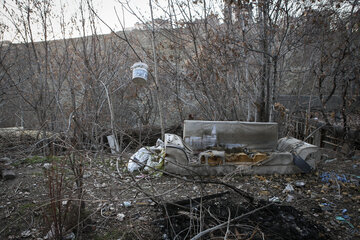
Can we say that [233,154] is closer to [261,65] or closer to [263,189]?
[263,189]

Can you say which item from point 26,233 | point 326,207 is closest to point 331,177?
point 326,207

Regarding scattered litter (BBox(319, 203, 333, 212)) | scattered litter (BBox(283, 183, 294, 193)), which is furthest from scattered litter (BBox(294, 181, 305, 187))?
scattered litter (BBox(319, 203, 333, 212))

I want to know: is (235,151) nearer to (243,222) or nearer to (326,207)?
(326,207)

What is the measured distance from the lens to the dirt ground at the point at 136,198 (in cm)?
245

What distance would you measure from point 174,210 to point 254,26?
4.96 metres

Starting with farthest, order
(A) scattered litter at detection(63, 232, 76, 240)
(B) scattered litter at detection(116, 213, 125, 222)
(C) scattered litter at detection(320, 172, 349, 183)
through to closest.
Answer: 1. (C) scattered litter at detection(320, 172, 349, 183)
2. (B) scattered litter at detection(116, 213, 125, 222)
3. (A) scattered litter at detection(63, 232, 76, 240)

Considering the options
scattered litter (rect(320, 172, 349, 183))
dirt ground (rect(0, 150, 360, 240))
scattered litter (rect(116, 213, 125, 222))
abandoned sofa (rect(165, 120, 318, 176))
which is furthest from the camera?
abandoned sofa (rect(165, 120, 318, 176))

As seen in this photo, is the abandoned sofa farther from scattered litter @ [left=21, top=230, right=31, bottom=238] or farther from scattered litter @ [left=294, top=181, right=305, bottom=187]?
scattered litter @ [left=21, top=230, right=31, bottom=238]

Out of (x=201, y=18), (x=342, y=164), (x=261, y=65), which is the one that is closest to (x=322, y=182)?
(x=342, y=164)

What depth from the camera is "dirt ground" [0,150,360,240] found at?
8.05 feet

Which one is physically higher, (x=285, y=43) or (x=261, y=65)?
(x=285, y=43)

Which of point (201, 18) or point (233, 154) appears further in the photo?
point (201, 18)

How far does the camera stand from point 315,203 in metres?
3.73

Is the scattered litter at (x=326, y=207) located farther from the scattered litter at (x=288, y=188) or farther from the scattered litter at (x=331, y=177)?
the scattered litter at (x=331, y=177)
